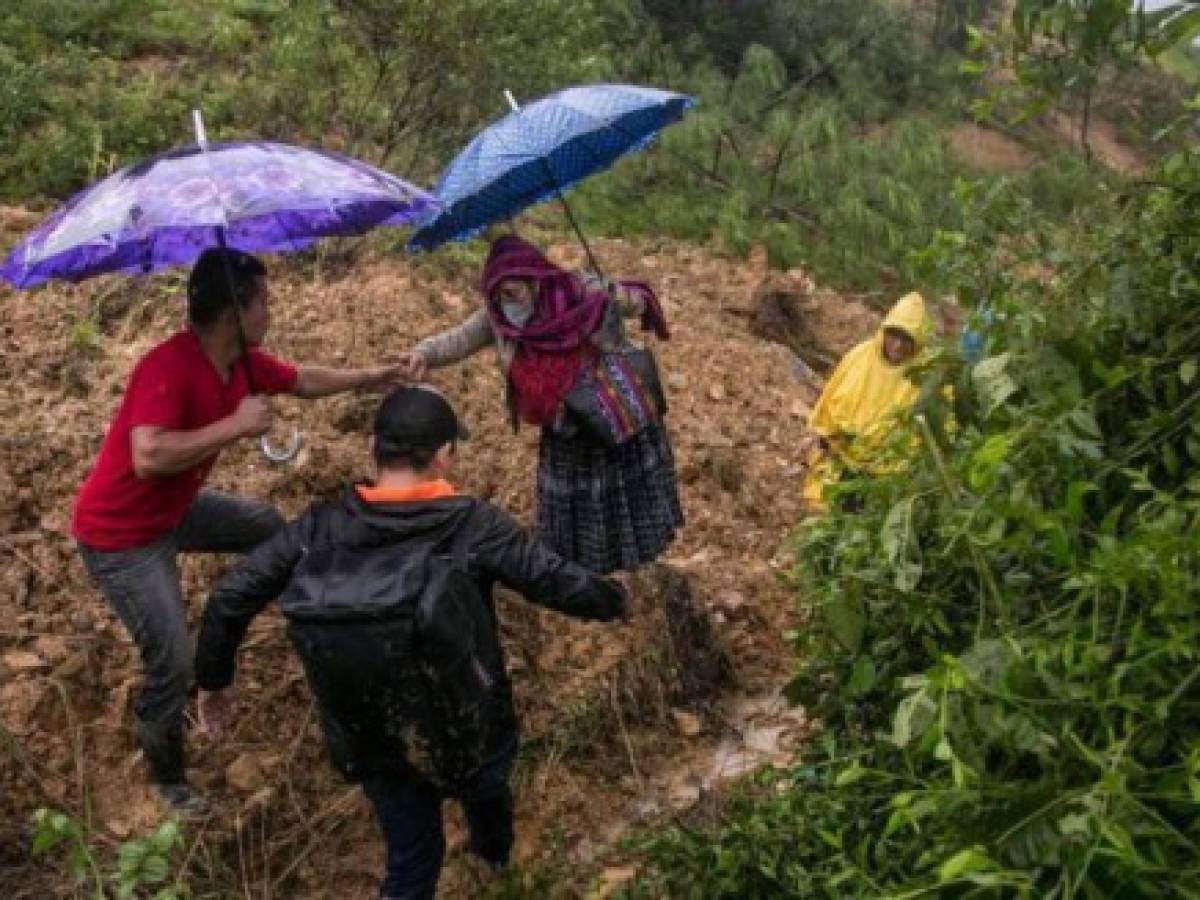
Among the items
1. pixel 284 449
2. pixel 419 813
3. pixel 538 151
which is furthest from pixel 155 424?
pixel 284 449

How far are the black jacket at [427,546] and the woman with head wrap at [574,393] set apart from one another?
28.6 inches

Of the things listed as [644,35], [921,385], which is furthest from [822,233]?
[921,385]

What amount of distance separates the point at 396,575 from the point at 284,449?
221 centimetres

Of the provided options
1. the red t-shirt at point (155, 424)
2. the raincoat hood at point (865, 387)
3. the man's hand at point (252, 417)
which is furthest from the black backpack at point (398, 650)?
the raincoat hood at point (865, 387)

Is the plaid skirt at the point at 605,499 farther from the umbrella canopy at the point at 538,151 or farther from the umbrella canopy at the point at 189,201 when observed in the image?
the umbrella canopy at the point at 189,201

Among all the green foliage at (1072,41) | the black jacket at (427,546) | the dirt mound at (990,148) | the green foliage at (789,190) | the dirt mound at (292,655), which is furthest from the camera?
the dirt mound at (990,148)

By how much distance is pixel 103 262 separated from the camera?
3111mm

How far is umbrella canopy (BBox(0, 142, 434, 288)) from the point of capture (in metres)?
2.67

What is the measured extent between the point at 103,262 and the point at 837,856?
2.14 meters

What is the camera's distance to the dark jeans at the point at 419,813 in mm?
2943

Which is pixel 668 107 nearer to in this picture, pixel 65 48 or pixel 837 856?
pixel 837 856

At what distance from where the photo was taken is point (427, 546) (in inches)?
105

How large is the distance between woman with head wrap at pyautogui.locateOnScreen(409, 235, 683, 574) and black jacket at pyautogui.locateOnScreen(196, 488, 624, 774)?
2.38ft

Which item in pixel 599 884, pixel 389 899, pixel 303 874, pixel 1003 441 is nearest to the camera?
pixel 1003 441
